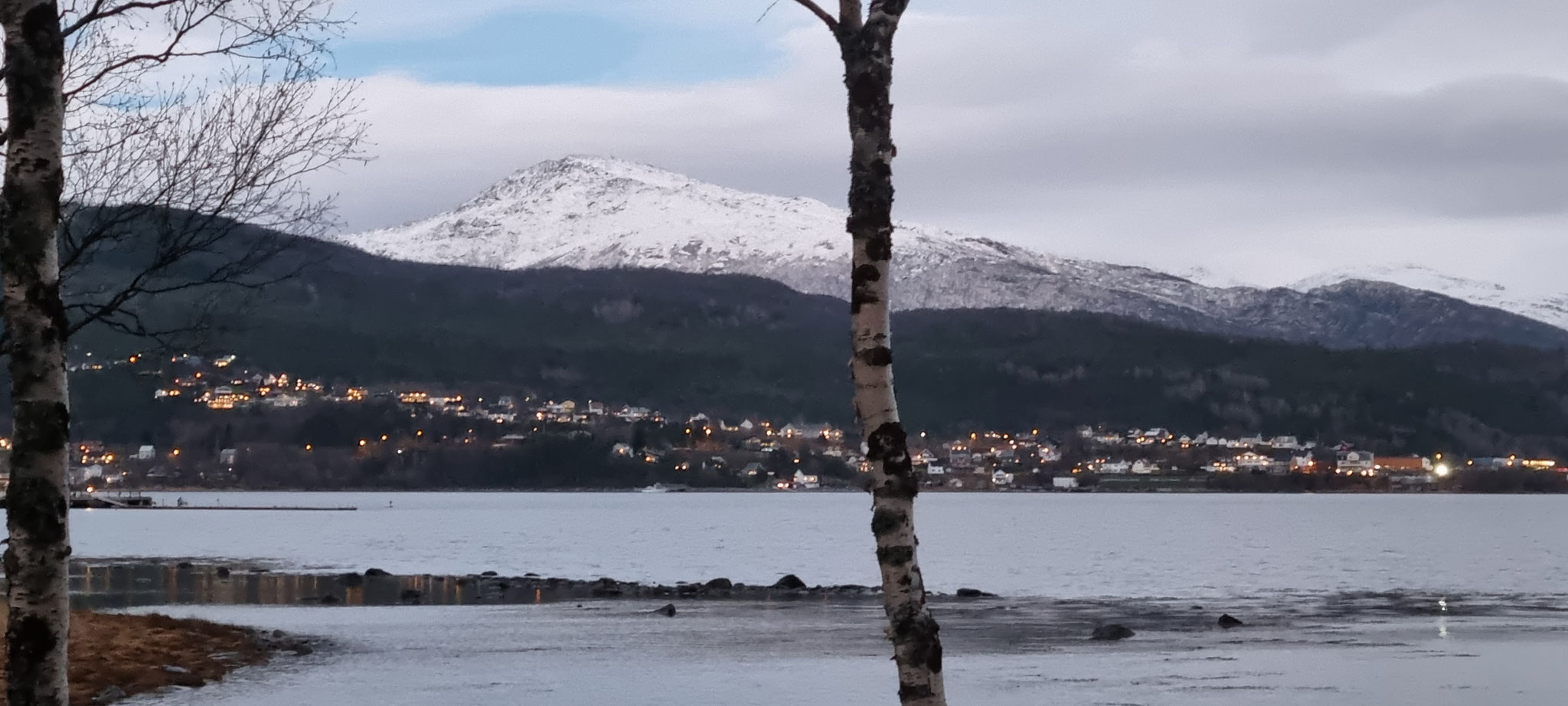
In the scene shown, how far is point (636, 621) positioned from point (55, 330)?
40.0m

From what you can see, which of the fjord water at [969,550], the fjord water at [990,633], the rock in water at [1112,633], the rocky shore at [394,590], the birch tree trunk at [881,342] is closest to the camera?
the birch tree trunk at [881,342]

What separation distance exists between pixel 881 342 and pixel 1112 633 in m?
35.7

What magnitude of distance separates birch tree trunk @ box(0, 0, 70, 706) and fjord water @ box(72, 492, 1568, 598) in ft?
188

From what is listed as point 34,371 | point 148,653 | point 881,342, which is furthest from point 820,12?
point 148,653

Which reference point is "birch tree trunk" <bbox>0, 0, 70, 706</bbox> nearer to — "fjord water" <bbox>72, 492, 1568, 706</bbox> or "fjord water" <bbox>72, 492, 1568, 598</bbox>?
"fjord water" <bbox>72, 492, 1568, 706</bbox>

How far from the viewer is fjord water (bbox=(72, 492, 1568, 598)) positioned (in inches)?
3152

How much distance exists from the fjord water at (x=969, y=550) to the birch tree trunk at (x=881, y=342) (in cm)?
5612

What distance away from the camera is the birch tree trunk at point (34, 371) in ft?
38.4

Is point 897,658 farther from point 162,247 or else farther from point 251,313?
point 251,313

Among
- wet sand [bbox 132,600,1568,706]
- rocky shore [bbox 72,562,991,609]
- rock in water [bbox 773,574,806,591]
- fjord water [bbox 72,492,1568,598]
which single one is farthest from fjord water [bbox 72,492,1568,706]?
rock in water [bbox 773,574,806,591]

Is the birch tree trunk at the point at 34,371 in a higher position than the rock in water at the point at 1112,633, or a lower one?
higher

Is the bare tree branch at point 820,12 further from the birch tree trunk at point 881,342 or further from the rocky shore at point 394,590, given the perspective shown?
the rocky shore at point 394,590

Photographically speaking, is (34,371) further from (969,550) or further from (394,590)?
(969,550)

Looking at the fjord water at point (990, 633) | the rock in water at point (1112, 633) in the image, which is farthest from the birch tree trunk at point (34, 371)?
the rock in water at point (1112, 633)
